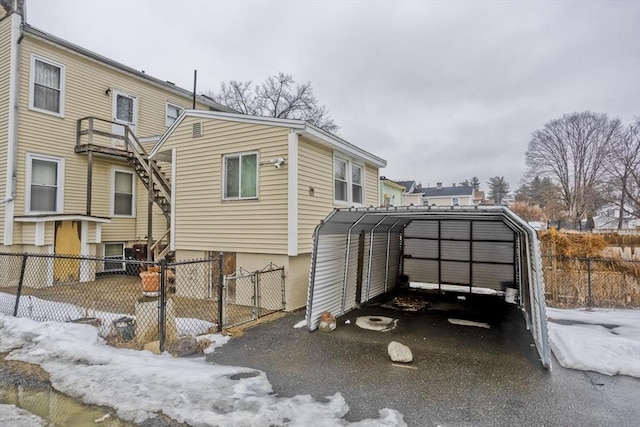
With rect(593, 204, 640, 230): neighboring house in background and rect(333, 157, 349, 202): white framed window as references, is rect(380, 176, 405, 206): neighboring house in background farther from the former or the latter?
rect(593, 204, 640, 230): neighboring house in background

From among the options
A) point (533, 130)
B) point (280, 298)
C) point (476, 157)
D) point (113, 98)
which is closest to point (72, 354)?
point (280, 298)

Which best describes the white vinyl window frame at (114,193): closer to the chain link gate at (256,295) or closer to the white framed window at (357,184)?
the chain link gate at (256,295)

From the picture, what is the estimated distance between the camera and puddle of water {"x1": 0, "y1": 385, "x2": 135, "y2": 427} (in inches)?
130

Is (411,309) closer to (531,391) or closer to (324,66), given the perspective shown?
(531,391)

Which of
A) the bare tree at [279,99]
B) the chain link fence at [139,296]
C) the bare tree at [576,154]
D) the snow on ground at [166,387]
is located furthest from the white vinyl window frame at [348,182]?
the bare tree at [576,154]

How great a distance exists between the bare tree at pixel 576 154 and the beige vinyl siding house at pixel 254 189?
35.2m

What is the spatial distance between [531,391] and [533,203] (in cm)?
4891

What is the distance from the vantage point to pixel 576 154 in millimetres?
35812

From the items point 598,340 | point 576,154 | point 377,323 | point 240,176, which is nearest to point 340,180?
point 240,176

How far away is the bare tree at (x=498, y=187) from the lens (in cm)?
7025

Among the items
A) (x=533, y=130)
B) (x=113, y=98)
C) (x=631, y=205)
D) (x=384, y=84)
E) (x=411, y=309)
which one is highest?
(x=533, y=130)

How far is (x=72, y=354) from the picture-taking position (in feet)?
15.7

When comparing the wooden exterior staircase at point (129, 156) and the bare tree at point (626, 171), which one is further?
the bare tree at point (626, 171)

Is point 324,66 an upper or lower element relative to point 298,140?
upper
